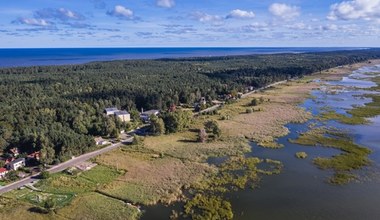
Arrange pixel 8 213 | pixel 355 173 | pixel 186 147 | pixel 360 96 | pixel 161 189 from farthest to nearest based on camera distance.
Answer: pixel 360 96 < pixel 186 147 < pixel 355 173 < pixel 161 189 < pixel 8 213

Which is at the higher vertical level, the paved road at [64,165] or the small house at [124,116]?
the small house at [124,116]

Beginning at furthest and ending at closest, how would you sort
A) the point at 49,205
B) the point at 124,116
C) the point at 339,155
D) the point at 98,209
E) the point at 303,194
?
the point at 124,116 < the point at 339,155 < the point at 303,194 < the point at 98,209 < the point at 49,205

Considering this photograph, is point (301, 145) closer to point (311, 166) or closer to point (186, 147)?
point (311, 166)

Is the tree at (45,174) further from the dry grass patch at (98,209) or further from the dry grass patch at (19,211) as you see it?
the dry grass patch at (98,209)

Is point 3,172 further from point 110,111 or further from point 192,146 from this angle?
point 110,111

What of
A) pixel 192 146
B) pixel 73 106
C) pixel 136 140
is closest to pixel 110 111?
pixel 73 106

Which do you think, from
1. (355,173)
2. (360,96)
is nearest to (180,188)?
(355,173)

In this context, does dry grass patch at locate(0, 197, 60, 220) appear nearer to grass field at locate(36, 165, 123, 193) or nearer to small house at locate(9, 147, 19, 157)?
grass field at locate(36, 165, 123, 193)

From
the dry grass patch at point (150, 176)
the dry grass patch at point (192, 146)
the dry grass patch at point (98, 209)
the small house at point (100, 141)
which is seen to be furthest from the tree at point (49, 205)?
the small house at point (100, 141)
